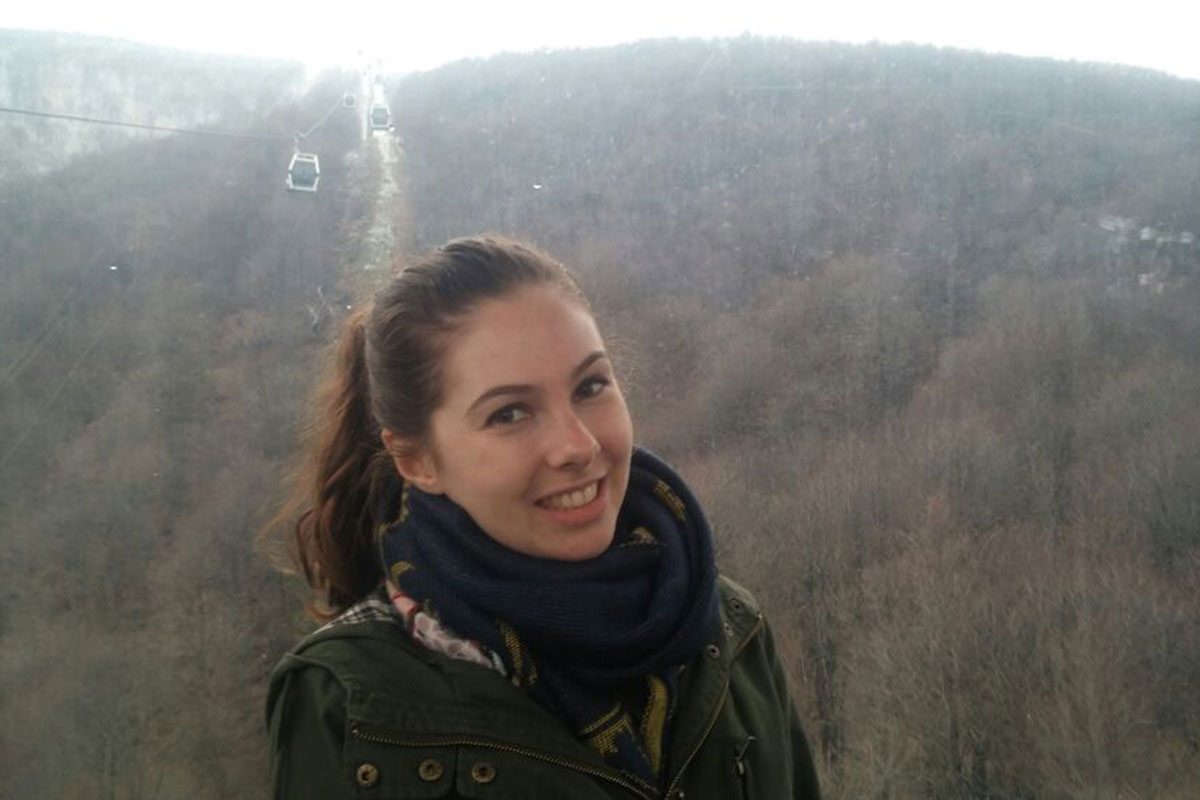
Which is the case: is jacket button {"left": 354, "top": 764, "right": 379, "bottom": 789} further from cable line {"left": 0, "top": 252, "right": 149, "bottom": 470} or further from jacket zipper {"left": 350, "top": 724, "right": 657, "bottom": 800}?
cable line {"left": 0, "top": 252, "right": 149, "bottom": 470}

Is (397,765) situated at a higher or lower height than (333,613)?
higher

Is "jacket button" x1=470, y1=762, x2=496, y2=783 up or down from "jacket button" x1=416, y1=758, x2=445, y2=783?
down

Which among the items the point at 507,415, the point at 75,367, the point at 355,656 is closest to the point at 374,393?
the point at 507,415

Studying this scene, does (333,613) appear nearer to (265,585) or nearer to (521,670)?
(521,670)

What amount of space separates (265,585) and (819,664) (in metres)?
5.78

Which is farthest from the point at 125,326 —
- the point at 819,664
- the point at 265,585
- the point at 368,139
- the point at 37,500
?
the point at 368,139

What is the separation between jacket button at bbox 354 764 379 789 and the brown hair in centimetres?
58

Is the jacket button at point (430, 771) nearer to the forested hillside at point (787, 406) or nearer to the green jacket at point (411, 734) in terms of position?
the green jacket at point (411, 734)

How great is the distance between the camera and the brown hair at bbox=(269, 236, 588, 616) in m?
1.54

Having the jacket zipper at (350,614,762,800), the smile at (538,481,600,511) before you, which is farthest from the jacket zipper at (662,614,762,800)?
the smile at (538,481,600,511)

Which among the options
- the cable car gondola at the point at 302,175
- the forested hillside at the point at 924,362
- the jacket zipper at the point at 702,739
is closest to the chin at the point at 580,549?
the jacket zipper at the point at 702,739

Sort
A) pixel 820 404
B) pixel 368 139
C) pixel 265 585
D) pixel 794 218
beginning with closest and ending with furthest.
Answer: pixel 265 585, pixel 820 404, pixel 794 218, pixel 368 139

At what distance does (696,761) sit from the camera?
1475mm

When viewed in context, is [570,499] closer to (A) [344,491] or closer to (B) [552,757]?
(B) [552,757]
